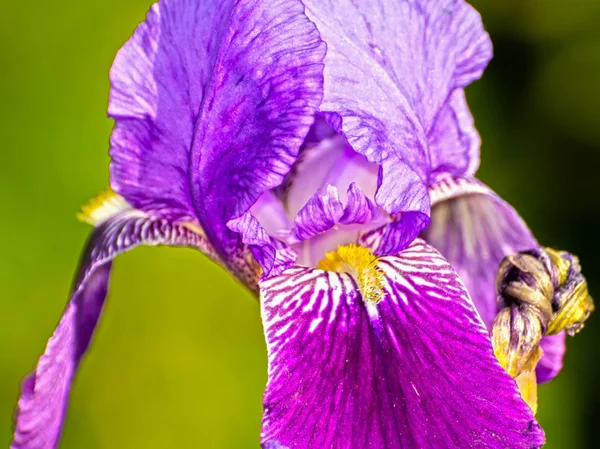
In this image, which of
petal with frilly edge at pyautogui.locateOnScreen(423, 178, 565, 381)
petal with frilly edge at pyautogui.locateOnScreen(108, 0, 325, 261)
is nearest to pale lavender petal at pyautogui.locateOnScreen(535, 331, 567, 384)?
petal with frilly edge at pyautogui.locateOnScreen(423, 178, 565, 381)

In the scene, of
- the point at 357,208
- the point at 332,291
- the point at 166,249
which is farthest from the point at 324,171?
the point at 166,249

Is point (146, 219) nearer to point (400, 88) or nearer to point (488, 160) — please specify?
point (400, 88)

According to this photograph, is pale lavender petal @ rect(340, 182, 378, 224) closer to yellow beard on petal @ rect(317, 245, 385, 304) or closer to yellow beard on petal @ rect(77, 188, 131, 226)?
yellow beard on petal @ rect(317, 245, 385, 304)

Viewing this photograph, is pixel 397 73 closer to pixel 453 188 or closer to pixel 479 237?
pixel 453 188

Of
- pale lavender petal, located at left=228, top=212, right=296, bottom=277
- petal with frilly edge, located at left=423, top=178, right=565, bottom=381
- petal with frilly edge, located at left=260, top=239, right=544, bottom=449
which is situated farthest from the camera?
petal with frilly edge, located at left=423, top=178, right=565, bottom=381

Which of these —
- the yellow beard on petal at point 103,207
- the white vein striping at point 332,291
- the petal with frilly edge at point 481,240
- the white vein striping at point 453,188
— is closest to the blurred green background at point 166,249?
the yellow beard on petal at point 103,207

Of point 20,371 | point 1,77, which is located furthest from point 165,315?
point 1,77
